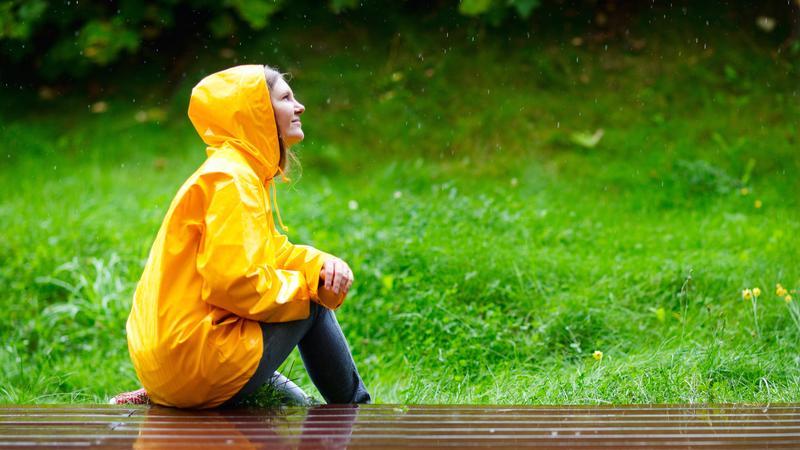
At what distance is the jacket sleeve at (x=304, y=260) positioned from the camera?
380 centimetres

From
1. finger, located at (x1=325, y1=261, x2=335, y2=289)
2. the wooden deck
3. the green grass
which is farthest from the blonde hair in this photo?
the green grass

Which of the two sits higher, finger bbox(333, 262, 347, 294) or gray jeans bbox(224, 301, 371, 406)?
finger bbox(333, 262, 347, 294)

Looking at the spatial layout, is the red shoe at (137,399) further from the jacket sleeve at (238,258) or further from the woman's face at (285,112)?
the woman's face at (285,112)

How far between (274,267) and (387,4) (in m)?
7.56

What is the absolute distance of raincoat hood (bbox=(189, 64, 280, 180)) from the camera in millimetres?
→ 3869

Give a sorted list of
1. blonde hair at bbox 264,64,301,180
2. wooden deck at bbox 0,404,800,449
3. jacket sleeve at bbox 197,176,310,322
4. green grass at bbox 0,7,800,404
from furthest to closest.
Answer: green grass at bbox 0,7,800,404 < blonde hair at bbox 264,64,301,180 < jacket sleeve at bbox 197,176,310,322 < wooden deck at bbox 0,404,800,449

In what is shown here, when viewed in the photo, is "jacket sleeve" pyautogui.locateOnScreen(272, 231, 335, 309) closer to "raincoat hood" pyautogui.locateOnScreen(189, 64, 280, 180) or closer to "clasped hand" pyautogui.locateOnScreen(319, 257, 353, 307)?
"clasped hand" pyautogui.locateOnScreen(319, 257, 353, 307)

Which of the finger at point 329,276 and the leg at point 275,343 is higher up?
the finger at point 329,276

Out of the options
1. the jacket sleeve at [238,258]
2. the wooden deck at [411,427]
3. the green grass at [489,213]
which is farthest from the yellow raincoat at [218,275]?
the green grass at [489,213]

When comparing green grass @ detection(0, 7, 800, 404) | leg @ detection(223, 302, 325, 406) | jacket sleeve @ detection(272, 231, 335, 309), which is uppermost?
jacket sleeve @ detection(272, 231, 335, 309)

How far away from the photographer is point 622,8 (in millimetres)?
10438

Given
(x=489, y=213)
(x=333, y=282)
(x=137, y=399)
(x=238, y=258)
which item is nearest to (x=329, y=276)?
(x=333, y=282)

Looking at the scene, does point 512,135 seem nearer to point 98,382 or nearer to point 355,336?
point 355,336

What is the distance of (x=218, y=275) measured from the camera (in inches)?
→ 137
